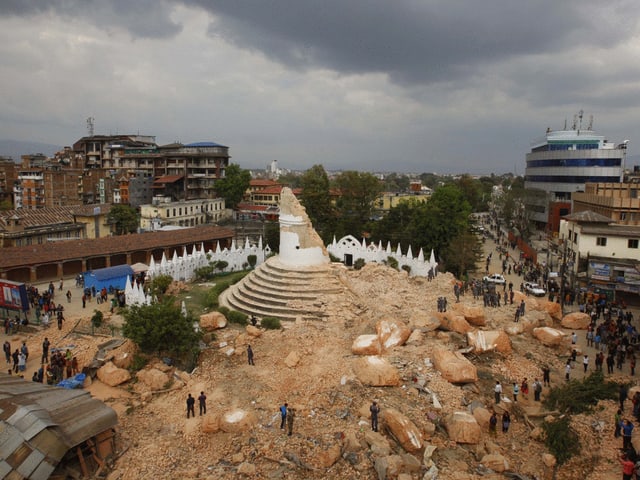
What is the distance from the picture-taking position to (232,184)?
6425 cm

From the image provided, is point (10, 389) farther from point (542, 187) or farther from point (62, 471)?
point (542, 187)

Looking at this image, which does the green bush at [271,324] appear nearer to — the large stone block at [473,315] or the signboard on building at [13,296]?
the large stone block at [473,315]

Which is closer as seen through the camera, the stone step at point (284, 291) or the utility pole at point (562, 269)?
the stone step at point (284, 291)

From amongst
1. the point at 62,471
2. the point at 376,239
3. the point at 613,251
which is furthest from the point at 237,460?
the point at 376,239

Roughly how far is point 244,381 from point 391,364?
18.3ft

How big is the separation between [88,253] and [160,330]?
62.6ft

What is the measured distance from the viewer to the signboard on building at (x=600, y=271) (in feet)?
91.1

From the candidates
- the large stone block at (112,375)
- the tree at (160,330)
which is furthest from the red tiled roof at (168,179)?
the large stone block at (112,375)

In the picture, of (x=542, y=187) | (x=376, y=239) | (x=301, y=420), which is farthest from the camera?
(x=542, y=187)

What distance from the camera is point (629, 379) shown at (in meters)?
17.2

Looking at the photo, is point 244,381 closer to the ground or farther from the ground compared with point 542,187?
closer to the ground

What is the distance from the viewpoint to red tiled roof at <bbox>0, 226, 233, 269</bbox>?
103ft

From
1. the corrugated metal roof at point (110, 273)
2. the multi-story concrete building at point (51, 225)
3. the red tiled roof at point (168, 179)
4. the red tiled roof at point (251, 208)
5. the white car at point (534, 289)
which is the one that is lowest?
the white car at point (534, 289)

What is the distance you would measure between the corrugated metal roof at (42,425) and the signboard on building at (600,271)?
27.3 m
